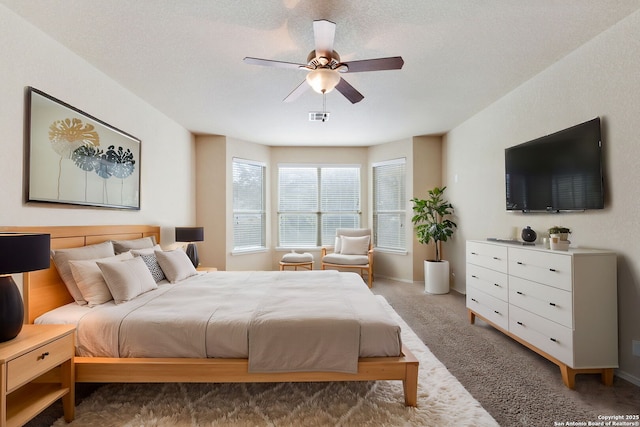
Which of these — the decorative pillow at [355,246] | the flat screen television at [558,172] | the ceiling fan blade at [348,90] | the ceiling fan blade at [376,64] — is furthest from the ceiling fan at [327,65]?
the decorative pillow at [355,246]

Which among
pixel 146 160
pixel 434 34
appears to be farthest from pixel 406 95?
pixel 146 160

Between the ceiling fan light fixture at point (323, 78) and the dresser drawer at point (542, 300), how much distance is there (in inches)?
90.8

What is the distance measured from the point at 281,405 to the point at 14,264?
1.71 meters

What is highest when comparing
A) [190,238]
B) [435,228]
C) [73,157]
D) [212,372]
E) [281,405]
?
[73,157]

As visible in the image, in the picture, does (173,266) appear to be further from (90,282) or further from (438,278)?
(438,278)

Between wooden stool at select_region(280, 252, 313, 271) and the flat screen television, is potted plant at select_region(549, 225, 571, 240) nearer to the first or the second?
the flat screen television

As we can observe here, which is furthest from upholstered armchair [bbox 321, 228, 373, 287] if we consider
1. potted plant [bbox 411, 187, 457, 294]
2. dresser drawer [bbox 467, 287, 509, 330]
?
dresser drawer [bbox 467, 287, 509, 330]

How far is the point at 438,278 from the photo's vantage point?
475 centimetres

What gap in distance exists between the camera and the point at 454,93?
11.6ft

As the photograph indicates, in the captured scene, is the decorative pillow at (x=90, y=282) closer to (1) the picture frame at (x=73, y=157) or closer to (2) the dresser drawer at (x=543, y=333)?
(1) the picture frame at (x=73, y=157)

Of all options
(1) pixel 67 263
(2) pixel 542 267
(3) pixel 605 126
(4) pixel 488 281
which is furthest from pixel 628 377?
(1) pixel 67 263

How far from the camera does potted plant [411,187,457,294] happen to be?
4766 millimetres

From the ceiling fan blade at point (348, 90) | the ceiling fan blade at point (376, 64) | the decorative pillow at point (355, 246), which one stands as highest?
the ceiling fan blade at point (376, 64)

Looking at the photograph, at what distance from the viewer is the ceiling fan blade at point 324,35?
1.92m
